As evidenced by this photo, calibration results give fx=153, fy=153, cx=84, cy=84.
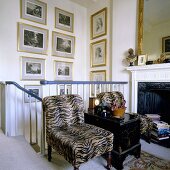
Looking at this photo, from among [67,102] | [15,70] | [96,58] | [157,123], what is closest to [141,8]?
[96,58]

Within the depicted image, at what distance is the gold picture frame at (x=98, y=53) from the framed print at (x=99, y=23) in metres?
0.22

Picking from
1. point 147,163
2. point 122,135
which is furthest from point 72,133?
point 147,163

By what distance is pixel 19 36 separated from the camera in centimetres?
330

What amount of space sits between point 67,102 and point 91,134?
53 centimetres

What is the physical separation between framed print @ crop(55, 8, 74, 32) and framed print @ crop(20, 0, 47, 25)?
33 centimetres

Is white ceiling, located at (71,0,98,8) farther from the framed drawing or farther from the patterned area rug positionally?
the patterned area rug

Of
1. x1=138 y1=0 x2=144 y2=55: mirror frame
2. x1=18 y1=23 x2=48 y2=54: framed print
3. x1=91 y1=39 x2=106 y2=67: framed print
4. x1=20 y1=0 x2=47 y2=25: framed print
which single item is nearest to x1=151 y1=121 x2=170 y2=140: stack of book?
x1=138 y1=0 x2=144 y2=55: mirror frame

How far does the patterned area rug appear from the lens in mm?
1884

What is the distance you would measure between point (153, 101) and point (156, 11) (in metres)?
1.72

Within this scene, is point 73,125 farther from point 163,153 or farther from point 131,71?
point 131,71

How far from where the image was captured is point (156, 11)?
9.32ft

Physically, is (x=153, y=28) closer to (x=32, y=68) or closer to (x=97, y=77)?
(x=97, y=77)

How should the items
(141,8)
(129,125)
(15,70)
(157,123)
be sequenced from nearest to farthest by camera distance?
1. (129,125)
2. (157,123)
3. (141,8)
4. (15,70)

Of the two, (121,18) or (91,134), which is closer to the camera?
(91,134)
